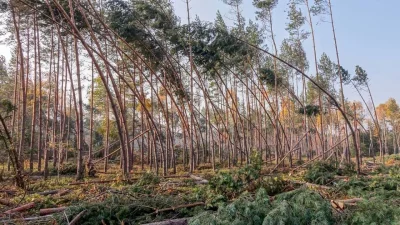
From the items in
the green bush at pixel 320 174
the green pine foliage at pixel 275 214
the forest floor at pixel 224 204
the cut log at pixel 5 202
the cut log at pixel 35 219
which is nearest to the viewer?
the green pine foliage at pixel 275 214

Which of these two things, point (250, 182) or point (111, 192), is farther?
point (250, 182)

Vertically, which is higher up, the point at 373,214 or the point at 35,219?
the point at 373,214

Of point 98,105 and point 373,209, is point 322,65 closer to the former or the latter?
point 98,105

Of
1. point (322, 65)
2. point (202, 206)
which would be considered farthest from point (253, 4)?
point (202, 206)

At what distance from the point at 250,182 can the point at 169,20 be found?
9.52 metres

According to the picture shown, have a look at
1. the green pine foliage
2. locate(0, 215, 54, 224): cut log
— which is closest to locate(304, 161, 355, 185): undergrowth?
the green pine foliage

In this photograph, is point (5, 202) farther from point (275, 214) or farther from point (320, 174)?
point (320, 174)

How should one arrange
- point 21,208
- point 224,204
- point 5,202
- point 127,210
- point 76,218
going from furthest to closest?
point 5,202 < point 21,208 < point 127,210 < point 224,204 < point 76,218

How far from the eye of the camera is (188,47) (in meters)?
13.9

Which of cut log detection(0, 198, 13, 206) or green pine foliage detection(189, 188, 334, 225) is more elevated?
green pine foliage detection(189, 188, 334, 225)

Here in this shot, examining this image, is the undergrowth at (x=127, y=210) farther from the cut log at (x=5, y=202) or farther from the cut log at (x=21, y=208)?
the cut log at (x=5, y=202)

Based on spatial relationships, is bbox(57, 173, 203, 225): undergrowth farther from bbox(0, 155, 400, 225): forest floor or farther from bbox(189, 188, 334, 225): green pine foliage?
bbox(189, 188, 334, 225): green pine foliage

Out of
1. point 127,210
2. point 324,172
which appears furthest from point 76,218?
point 324,172

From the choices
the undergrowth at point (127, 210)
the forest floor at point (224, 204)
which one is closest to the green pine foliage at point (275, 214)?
the forest floor at point (224, 204)
